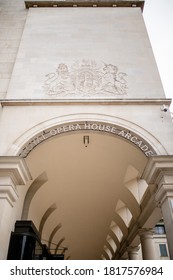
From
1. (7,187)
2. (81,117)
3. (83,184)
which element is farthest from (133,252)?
(7,187)

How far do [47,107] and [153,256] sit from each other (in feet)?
24.5

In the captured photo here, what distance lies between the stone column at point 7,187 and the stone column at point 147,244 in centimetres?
624

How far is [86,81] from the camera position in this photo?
841 cm

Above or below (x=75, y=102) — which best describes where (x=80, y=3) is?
above

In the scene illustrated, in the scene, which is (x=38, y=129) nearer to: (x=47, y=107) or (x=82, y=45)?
(x=47, y=107)

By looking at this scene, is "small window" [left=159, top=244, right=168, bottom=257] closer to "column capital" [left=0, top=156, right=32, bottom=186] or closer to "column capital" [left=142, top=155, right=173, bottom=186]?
"column capital" [left=142, top=155, right=173, bottom=186]

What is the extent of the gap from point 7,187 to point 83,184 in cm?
565

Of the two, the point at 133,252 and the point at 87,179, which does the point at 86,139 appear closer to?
the point at 87,179

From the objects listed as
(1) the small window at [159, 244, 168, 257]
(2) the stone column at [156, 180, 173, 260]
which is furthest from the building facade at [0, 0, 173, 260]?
(1) the small window at [159, 244, 168, 257]

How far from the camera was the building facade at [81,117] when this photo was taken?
263 inches

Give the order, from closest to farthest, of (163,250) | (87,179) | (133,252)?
(87,179) → (133,252) → (163,250)

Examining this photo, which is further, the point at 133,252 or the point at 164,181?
the point at 133,252

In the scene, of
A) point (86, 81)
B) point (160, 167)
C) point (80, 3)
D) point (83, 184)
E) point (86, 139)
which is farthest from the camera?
point (80, 3)

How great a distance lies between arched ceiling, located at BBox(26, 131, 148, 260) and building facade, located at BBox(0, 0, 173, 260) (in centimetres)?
5
